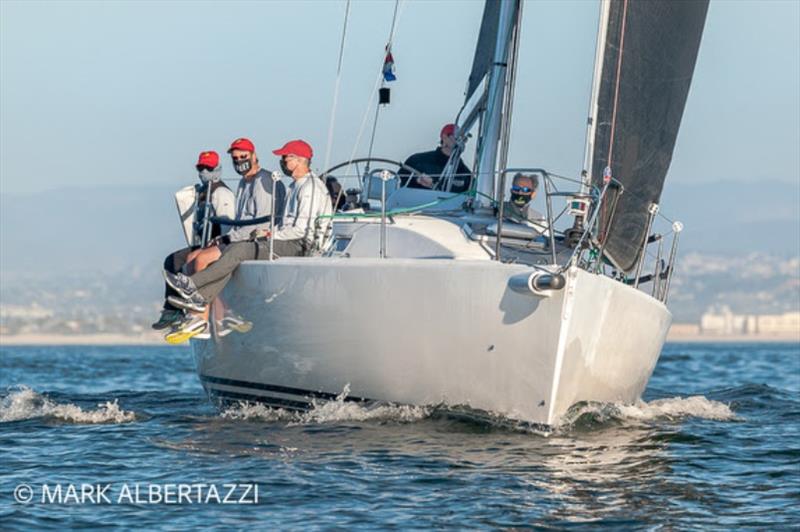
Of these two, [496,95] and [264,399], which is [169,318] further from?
[496,95]

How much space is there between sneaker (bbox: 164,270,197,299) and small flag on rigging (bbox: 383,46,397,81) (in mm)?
3738

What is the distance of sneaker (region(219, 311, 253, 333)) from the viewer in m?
11.4

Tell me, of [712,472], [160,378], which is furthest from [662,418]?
[160,378]

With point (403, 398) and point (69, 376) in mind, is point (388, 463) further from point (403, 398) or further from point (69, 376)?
point (69, 376)

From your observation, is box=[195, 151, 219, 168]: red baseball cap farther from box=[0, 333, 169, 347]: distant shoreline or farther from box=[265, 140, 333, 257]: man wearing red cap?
box=[0, 333, 169, 347]: distant shoreline

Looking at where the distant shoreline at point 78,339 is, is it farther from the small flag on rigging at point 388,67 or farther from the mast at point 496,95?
the mast at point 496,95

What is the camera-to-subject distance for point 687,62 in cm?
1226

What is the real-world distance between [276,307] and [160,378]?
38.3ft

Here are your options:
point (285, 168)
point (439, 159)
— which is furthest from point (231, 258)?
point (439, 159)

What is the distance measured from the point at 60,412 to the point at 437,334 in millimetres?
3746

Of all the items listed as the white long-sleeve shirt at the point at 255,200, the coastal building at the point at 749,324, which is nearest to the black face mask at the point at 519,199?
the white long-sleeve shirt at the point at 255,200

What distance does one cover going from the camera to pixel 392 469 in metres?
9.04

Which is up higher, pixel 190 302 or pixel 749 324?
pixel 190 302

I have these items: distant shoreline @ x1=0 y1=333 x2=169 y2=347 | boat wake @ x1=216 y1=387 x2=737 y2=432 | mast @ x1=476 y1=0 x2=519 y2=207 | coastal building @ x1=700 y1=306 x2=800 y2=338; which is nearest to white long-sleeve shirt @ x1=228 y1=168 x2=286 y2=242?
boat wake @ x1=216 y1=387 x2=737 y2=432
